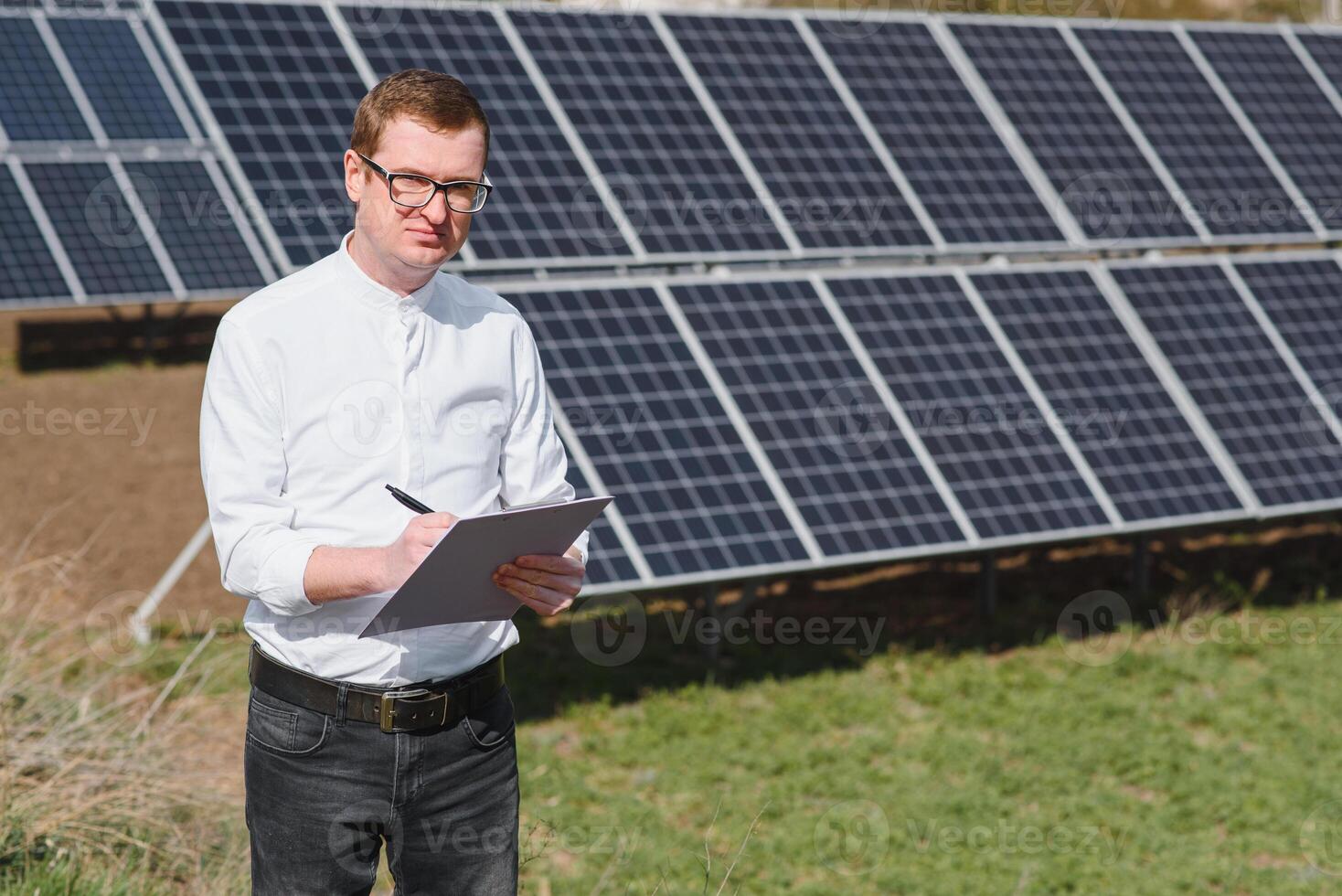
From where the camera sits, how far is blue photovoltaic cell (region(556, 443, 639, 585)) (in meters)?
7.43

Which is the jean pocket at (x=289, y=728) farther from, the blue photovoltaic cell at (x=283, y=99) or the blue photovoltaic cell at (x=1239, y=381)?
the blue photovoltaic cell at (x=1239, y=381)

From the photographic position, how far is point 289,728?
10.6ft

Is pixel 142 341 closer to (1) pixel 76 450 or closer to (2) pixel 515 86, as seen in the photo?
(1) pixel 76 450

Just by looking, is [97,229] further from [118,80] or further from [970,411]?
[970,411]

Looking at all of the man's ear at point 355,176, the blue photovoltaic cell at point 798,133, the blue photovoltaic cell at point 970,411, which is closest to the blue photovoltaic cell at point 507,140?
the blue photovoltaic cell at point 798,133

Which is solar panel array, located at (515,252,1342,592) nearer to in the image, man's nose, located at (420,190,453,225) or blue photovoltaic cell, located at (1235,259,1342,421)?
blue photovoltaic cell, located at (1235,259,1342,421)

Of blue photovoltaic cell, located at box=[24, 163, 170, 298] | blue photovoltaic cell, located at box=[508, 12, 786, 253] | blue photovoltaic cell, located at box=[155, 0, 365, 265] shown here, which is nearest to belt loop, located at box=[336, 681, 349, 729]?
blue photovoltaic cell, located at box=[155, 0, 365, 265]

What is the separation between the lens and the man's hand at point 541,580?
3.21m

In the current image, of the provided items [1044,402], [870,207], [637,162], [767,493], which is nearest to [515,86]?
[637,162]

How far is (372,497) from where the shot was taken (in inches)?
127

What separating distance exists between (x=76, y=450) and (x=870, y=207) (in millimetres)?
8408

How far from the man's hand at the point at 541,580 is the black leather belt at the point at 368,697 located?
313 mm

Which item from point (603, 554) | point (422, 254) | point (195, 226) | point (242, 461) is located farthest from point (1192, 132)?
point (195, 226)

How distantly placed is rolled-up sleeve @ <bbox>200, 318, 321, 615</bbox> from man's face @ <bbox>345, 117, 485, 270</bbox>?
383 mm
